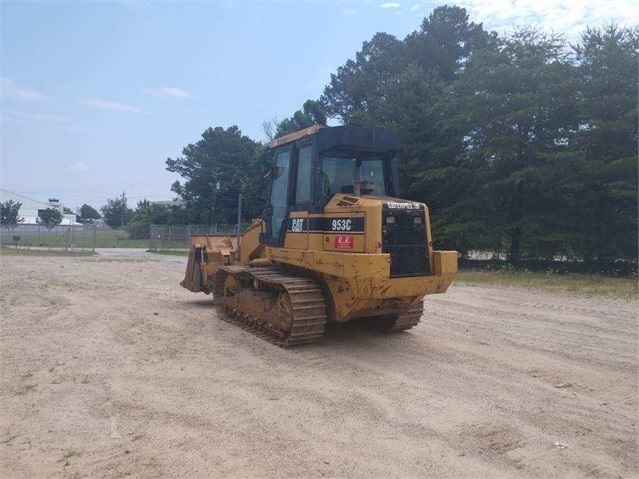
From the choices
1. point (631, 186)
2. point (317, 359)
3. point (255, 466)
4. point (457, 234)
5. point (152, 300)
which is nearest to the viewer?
point (255, 466)

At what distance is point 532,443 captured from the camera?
4645mm

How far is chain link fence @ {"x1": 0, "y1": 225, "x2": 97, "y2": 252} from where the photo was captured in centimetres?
3475

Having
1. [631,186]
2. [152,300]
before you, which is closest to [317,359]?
[152,300]

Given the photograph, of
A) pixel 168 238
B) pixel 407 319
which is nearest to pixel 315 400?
pixel 407 319

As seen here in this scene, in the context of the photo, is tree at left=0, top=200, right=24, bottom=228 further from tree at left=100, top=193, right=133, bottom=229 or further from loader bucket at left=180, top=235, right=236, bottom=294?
loader bucket at left=180, top=235, right=236, bottom=294

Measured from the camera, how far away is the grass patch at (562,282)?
597 inches

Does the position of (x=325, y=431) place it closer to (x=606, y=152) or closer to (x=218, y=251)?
(x=218, y=251)

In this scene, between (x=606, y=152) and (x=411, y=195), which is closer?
(x=606, y=152)

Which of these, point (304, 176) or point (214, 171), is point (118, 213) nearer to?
point (214, 171)

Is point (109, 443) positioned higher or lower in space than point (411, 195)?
lower

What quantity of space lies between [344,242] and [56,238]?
116 ft

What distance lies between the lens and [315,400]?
566 cm

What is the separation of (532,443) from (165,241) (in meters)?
36.0

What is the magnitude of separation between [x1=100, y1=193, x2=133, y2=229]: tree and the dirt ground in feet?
256
